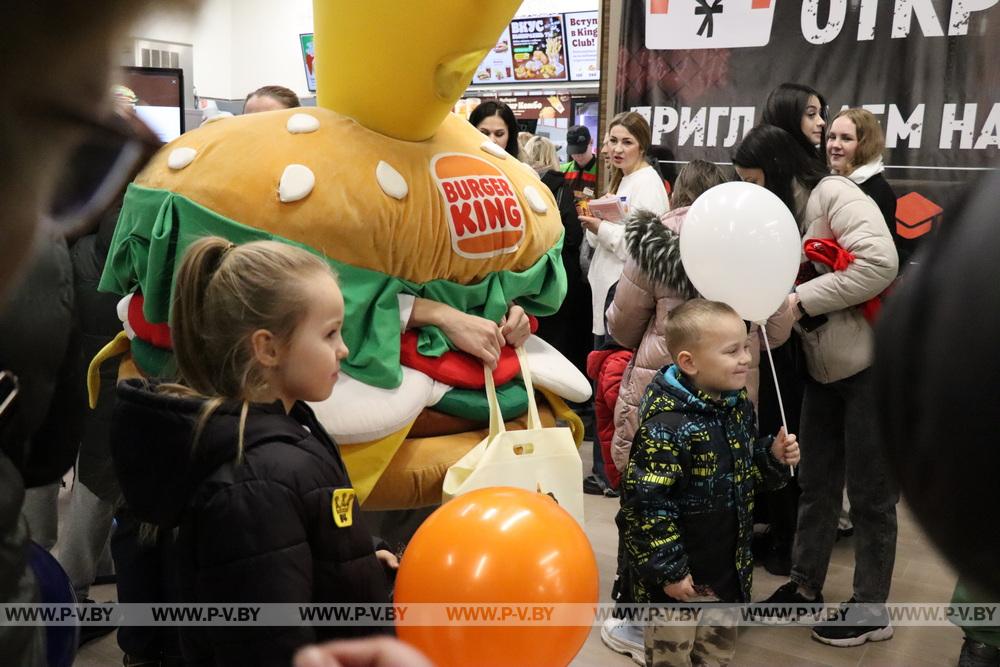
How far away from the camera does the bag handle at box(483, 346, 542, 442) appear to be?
1977 mm

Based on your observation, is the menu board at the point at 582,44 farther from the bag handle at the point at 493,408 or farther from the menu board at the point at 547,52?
the bag handle at the point at 493,408

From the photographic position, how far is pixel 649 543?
2.15 metres

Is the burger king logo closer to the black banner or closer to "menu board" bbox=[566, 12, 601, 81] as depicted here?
the black banner

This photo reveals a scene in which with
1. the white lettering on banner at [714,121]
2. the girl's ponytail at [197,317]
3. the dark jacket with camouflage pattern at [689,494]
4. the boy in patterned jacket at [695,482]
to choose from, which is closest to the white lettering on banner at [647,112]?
the white lettering on banner at [714,121]

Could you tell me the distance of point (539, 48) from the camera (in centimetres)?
834

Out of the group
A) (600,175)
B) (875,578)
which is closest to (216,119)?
(875,578)

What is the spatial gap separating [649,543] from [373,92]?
1221 mm

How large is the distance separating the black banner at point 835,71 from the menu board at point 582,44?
345 cm

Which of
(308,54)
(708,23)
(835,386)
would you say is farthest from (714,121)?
(308,54)

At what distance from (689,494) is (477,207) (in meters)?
0.86

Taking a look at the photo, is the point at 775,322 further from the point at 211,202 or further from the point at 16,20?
the point at 16,20

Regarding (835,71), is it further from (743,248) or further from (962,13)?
(743,248)

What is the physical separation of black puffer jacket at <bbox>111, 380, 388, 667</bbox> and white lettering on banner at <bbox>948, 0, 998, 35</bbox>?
365 centimetres

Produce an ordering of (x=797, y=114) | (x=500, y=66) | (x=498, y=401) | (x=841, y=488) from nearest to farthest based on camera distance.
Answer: (x=498, y=401) → (x=841, y=488) → (x=797, y=114) → (x=500, y=66)
